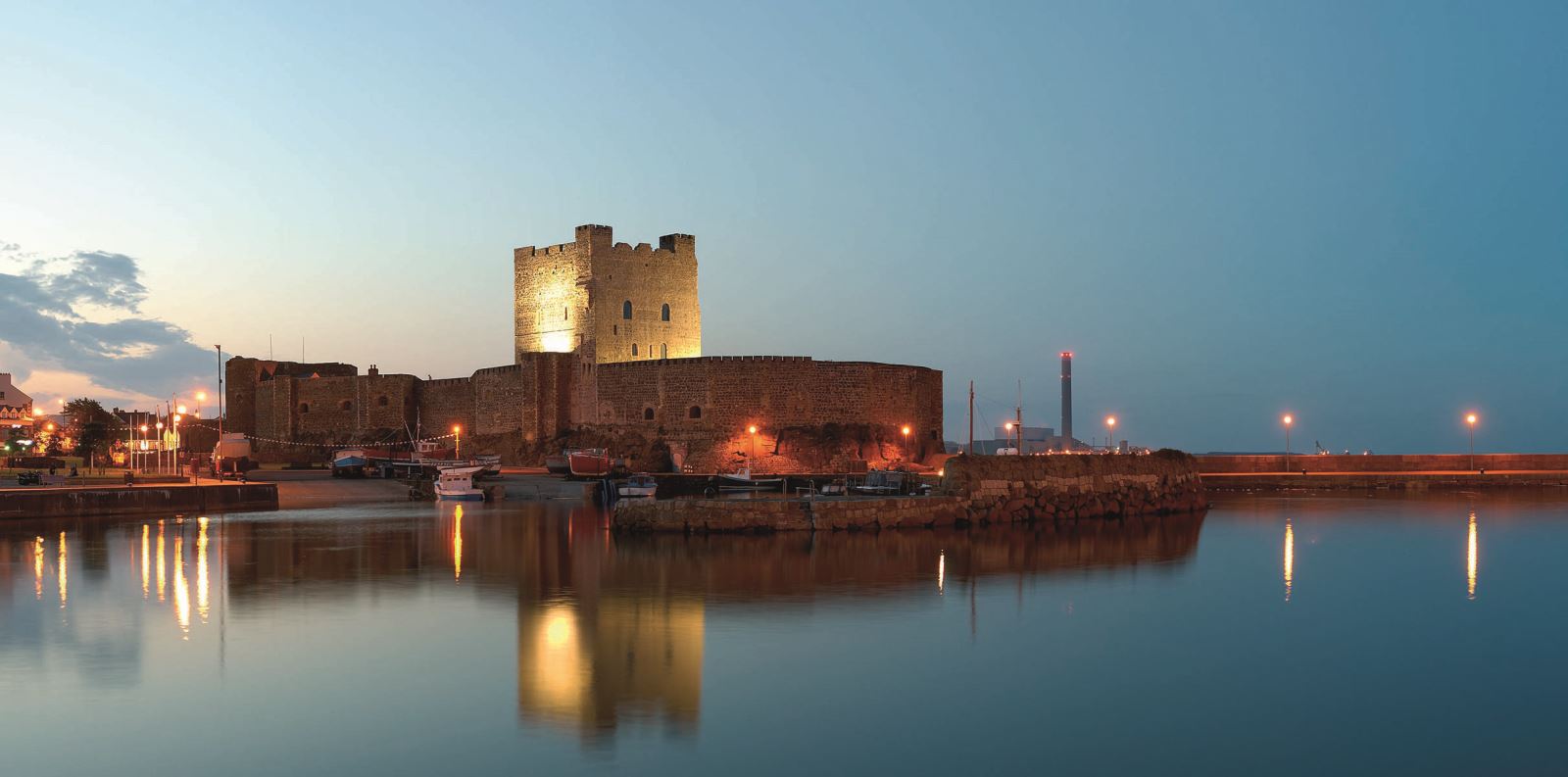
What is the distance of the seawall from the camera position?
71.2ft

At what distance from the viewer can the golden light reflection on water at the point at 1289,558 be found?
48.6ft

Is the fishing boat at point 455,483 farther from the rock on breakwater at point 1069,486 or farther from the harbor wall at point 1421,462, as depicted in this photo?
the harbor wall at point 1421,462

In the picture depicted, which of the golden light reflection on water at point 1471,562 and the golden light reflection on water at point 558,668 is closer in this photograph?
the golden light reflection on water at point 558,668

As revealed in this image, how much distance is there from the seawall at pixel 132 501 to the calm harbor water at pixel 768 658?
436cm

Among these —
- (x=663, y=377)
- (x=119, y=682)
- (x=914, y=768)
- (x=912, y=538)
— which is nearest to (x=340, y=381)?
(x=663, y=377)

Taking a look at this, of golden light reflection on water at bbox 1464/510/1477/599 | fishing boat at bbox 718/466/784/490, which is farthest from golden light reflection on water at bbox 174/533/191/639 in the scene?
fishing boat at bbox 718/466/784/490

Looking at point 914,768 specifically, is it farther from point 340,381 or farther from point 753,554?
point 340,381

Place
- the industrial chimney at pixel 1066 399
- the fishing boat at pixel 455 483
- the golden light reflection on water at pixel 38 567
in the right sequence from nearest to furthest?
the golden light reflection on water at pixel 38 567 < the fishing boat at pixel 455 483 < the industrial chimney at pixel 1066 399

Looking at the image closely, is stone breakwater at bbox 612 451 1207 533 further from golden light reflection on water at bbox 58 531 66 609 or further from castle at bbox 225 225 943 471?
castle at bbox 225 225 943 471

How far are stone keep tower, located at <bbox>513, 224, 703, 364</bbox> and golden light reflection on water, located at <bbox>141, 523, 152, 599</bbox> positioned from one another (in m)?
20.9

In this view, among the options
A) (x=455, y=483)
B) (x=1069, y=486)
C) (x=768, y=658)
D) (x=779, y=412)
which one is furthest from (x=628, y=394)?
(x=768, y=658)

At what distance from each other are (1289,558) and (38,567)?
1593 cm

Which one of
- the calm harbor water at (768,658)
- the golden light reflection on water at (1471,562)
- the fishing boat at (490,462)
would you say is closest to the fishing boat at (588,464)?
the fishing boat at (490,462)

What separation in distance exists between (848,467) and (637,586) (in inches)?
837
